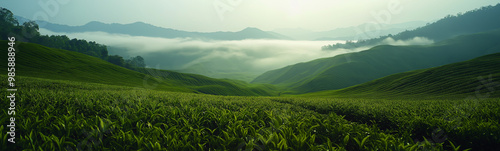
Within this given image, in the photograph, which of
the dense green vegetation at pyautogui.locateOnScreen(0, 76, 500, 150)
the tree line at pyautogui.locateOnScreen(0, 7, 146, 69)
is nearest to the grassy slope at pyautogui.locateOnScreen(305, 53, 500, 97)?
the dense green vegetation at pyautogui.locateOnScreen(0, 76, 500, 150)

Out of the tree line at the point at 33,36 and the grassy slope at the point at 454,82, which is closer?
the grassy slope at the point at 454,82

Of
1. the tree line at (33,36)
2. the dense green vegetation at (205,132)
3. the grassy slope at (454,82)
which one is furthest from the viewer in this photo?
the tree line at (33,36)

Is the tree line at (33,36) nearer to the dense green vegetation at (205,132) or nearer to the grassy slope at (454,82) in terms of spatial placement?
the grassy slope at (454,82)

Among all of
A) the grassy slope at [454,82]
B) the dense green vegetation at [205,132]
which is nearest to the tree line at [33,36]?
the grassy slope at [454,82]

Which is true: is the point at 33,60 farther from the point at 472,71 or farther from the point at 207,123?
the point at 472,71

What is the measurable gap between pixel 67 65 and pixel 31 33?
96795 millimetres

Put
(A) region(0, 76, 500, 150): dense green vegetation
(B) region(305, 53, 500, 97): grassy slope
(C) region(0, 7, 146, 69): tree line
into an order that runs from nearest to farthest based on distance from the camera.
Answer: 1. (A) region(0, 76, 500, 150): dense green vegetation
2. (B) region(305, 53, 500, 97): grassy slope
3. (C) region(0, 7, 146, 69): tree line

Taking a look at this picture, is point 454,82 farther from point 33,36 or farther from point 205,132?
point 33,36

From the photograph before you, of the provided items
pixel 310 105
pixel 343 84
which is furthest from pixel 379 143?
pixel 343 84

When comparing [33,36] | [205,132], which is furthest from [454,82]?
[33,36]

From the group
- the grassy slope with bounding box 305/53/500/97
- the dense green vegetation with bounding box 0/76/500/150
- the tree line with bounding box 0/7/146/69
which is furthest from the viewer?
the tree line with bounding box 0/7/146/69

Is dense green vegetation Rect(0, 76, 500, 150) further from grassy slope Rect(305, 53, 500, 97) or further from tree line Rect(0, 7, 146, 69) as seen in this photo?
tree line Rect(0, 7, 146, 69)

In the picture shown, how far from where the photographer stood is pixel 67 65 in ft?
227

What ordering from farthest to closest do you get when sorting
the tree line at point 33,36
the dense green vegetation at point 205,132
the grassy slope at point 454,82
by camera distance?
the tree line at point 33,36, the grassy slope at point 454,82, the dense green vegetation at point 205,132
